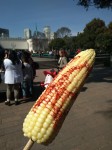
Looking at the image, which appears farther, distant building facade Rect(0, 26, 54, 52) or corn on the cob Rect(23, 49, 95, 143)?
distant building facade Rect(0, 26, 54, 52)

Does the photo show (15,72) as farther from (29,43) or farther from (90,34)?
(29,43)

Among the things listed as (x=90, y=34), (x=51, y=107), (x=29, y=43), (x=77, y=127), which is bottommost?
(x=77, y=127)

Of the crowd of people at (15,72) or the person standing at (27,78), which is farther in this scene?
the person standing at (27,78)

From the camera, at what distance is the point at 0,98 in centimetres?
991

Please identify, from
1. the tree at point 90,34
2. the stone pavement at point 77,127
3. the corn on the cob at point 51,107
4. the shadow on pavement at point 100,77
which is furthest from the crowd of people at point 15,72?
the tree at point 90,34

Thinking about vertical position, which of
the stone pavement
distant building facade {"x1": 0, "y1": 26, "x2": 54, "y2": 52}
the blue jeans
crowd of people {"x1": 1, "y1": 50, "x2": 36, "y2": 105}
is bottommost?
the stone pavement

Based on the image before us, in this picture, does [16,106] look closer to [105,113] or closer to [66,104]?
[105,113]

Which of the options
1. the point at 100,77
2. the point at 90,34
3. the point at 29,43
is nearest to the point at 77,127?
the point at 100,77

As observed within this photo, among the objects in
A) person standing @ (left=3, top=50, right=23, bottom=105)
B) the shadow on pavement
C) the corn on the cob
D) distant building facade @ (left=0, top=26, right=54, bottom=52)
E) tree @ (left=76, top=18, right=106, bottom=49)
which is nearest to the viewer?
the corn on the cob

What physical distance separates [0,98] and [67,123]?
13.5 ft

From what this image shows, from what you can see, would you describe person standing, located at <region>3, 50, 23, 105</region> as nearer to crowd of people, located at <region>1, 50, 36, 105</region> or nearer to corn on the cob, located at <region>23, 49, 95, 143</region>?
crowd of people, located at <region>1, 50, 36, 105</region>

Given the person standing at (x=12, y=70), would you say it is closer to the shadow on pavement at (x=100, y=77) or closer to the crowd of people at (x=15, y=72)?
the crowd of people at (x=15, y=72)

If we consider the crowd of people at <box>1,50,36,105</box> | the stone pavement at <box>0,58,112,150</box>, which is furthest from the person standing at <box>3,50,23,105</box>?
the stone pavement at <box>0,58,112,150</box>

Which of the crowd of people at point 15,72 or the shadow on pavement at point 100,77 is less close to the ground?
the crowd of people at point 15,72
